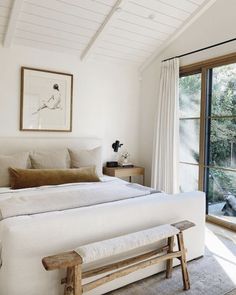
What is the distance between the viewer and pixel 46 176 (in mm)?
3094

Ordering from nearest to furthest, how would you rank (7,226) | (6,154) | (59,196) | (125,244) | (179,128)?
(7,226) < (125,244) < (59,196) < (6,154) < (179,128)

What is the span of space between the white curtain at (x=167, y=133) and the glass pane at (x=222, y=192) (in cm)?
51

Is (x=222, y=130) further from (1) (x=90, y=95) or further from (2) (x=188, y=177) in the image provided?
(1) (x=90, y=95)

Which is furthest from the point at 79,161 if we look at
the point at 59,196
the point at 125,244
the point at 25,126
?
the point at 125,244

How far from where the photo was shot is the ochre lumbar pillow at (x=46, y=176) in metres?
2.98

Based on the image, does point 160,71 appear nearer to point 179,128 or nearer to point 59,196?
point 179,128

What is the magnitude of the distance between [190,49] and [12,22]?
7.93 ft

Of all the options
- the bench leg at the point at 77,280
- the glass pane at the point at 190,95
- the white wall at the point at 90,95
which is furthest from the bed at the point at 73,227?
the glass pane at the point at 190,95

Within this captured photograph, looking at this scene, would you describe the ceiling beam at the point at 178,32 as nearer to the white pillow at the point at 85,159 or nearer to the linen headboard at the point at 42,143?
the linen headboard at the point at 42,143

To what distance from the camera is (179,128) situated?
418cm

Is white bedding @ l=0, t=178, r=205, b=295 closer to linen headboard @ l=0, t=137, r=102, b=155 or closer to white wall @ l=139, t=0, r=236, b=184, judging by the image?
linen headboard @ l=0, t=137, r=102, b=155

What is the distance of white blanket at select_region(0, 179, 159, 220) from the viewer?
2053mm

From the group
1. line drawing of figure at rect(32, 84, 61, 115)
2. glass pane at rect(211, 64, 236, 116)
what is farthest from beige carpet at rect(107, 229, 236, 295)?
line drawing of figure at rect(32, 84, 61, 115)

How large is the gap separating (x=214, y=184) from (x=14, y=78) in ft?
10.2
